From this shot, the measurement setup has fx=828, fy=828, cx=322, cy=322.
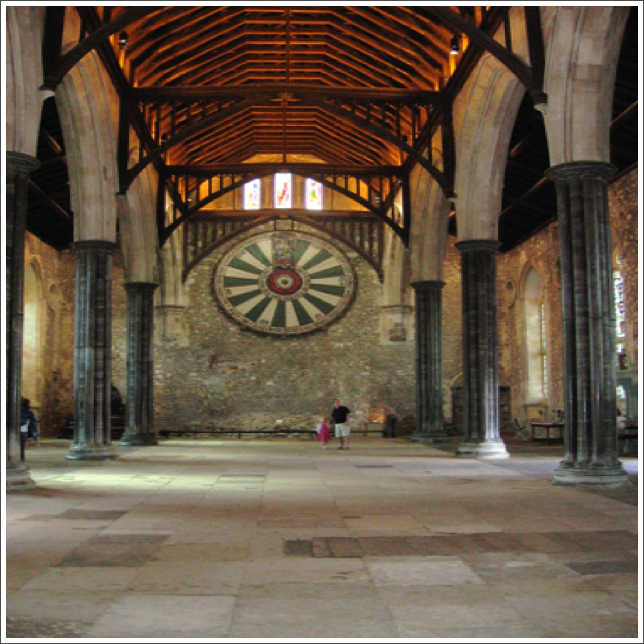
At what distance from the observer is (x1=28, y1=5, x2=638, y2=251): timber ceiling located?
1375 cm

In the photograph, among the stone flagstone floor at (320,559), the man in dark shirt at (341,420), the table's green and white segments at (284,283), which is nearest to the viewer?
the stone flagstone floor at (320,559)

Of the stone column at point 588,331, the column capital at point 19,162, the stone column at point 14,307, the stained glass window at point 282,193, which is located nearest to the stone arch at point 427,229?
the stained glass window at point 282,193

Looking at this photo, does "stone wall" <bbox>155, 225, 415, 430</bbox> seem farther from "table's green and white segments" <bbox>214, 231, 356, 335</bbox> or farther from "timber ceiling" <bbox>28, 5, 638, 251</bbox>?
"timber ceiling" <bbox>28, 5, 638, 251</bbox>

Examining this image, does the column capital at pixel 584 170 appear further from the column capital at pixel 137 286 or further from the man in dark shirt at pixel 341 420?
the column capital at pixel 137 286

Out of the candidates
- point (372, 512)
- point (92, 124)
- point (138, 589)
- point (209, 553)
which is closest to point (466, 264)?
point (92, 124)

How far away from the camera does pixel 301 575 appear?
14.7 feet

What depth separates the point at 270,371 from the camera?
22.3 m

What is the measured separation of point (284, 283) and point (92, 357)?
33.6 feet

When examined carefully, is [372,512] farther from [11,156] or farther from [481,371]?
[481,371]

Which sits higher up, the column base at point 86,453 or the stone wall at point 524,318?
the stone wall at point 524,318

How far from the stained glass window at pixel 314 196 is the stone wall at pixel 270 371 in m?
2.74

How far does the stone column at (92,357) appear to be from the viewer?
41.1ft

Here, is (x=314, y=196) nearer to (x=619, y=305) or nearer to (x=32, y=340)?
(x=32, y=340)

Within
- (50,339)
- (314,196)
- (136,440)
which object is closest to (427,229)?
(314,196)
